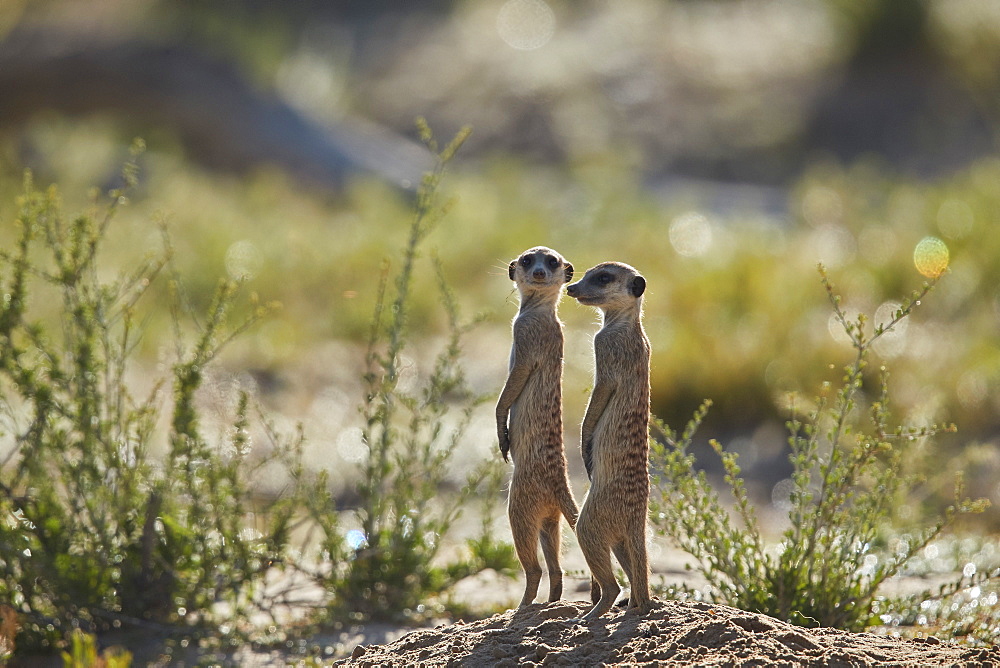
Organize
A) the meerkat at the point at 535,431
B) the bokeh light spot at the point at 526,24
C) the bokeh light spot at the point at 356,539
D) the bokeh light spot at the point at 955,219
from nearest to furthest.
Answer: the meerkat at the point at 535,431
the bokeh light spot at the point at 356,539
the bokeh light spot at the point at 955,219
the bokeh light spot at the point at 526,24

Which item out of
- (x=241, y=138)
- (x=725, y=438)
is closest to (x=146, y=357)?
(x=725, y=438)

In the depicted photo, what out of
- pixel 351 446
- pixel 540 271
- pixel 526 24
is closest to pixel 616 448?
A: pixel 540 271

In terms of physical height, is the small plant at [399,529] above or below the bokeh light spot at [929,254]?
below

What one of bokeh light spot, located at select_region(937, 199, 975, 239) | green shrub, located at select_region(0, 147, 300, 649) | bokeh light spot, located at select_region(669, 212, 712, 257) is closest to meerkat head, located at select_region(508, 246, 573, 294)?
green shrub, located at select_region(0, 147, 300, 649)

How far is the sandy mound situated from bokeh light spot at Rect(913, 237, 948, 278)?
6112mm

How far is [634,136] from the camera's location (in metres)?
23.3

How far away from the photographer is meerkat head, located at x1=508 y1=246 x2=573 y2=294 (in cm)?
396

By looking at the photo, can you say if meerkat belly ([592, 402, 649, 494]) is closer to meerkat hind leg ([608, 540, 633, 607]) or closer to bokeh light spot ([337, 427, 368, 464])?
meerkat hind leg ([608, 540, 633, 607])

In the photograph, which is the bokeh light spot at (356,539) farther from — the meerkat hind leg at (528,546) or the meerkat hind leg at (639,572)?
the meerkat hind leg at (639,572)

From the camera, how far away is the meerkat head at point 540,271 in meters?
3.96

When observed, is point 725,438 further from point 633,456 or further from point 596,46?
point 596,46

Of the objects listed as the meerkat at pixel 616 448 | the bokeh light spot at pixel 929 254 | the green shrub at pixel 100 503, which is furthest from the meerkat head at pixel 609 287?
the bokeh light spot at pixel 929 254

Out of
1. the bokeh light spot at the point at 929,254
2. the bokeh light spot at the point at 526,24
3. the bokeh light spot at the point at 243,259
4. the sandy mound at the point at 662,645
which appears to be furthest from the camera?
the bokeh light spot at the point at 526,24

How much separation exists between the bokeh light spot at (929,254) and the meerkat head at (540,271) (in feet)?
19.5
